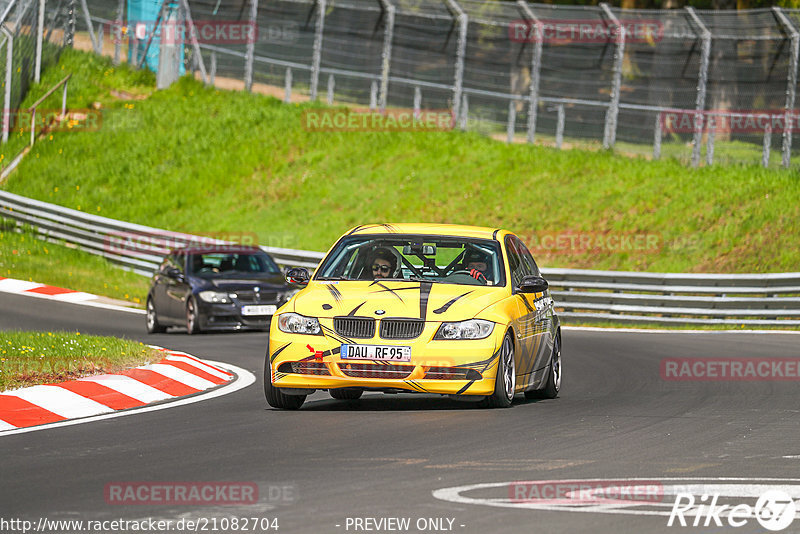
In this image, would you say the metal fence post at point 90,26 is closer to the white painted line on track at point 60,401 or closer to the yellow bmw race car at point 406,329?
the yellow bmw race car at point 406,329

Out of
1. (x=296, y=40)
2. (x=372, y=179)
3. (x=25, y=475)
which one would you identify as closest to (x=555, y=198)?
(x=372, y=179)

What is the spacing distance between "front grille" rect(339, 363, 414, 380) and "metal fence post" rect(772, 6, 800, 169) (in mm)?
21040

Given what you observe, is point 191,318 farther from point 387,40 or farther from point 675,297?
point 387,40

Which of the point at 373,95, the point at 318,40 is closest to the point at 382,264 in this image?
the point at 373,95

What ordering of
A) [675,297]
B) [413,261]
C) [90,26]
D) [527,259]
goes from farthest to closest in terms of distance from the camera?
[90,26]
[675,297]
[527,259]
[413,261]

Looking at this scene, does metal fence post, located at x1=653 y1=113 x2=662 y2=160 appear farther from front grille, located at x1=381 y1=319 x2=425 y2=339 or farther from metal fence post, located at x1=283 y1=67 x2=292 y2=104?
front grille, located at x1=381 y1=319 x2=425 y2=339

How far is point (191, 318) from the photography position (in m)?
21.5

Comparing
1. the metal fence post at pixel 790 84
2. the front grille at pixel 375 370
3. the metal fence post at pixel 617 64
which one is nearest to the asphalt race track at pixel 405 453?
the front grille at pixel 375 370

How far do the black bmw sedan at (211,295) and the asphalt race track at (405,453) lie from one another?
332 inches

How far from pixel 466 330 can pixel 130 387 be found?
9.94ft

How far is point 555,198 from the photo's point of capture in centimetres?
3266

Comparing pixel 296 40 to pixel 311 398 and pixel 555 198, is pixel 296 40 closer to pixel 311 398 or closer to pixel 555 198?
pixel 555 198

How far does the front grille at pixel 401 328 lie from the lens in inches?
423

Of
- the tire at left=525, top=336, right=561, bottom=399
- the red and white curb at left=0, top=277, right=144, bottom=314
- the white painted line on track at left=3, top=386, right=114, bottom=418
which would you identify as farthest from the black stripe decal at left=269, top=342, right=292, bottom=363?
the red and white curb at left=0, top=277, right=144, bottom=314
